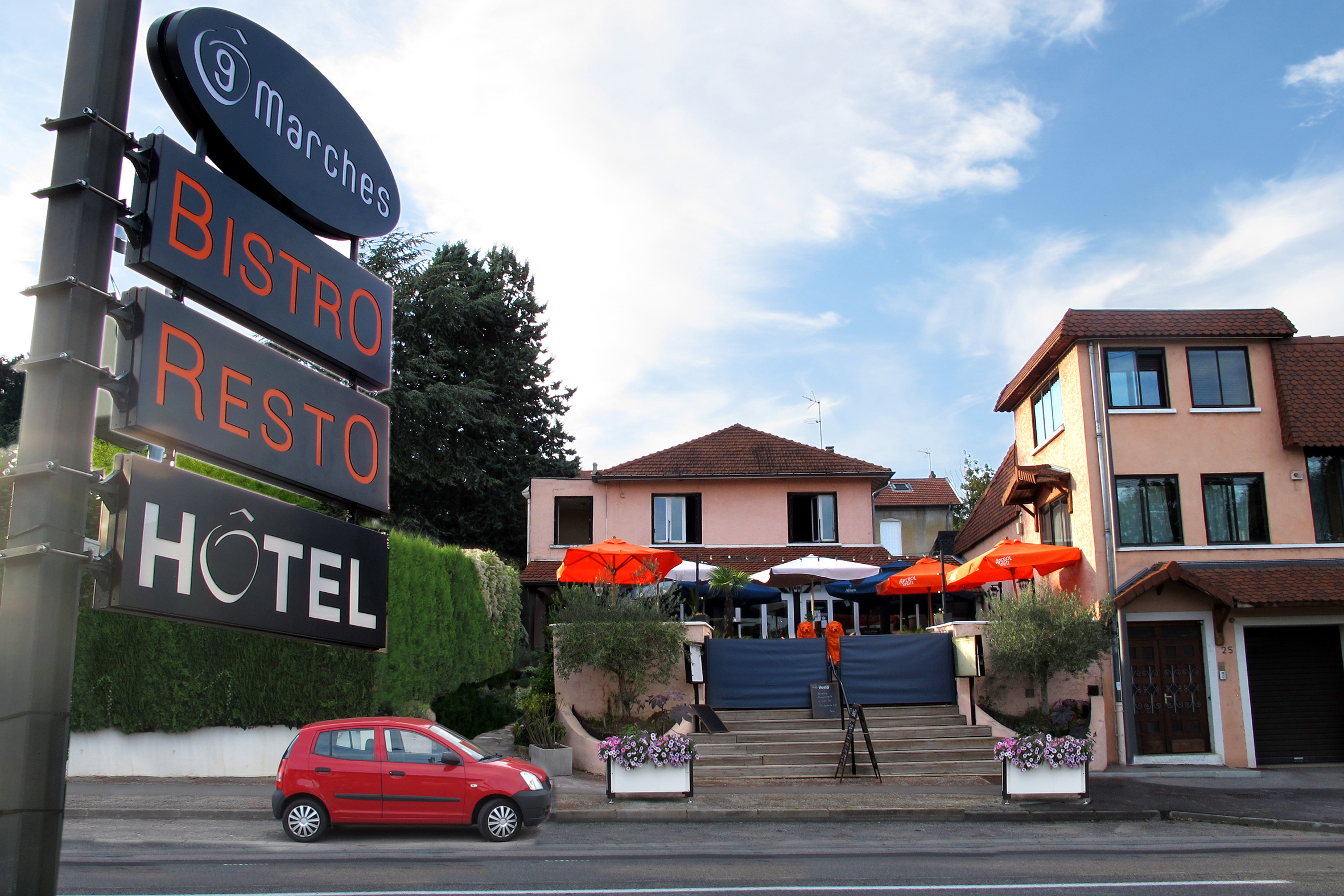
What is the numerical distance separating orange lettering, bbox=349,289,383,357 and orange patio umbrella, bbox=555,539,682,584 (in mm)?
15456

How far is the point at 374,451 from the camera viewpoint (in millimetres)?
4816

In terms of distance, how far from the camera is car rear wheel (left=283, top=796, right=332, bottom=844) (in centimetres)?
1255

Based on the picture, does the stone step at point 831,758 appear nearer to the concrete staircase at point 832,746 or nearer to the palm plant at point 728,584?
the concrete staircase at point 832,746

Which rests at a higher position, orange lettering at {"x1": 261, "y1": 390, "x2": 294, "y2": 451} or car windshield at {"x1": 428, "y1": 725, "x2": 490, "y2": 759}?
orange lettering at {"x1": 261, "y1": 390, "x2": 294, "y2": 451}

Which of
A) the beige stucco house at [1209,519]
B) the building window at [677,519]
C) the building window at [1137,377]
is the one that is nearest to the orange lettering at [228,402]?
the beige stucco house at [1209,519]

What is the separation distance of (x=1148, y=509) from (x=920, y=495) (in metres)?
27.1

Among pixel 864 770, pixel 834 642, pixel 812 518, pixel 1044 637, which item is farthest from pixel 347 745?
pixel 812 518

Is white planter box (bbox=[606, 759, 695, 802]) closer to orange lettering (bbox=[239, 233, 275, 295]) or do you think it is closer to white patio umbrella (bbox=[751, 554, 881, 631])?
white patio umbrella (bbox=[751, 554, 881, 631])

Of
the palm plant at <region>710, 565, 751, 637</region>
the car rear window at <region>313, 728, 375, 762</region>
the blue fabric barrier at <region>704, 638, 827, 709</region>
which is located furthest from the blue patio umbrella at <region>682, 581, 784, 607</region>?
the car rear window at <region>313, 728, 375, 762</region>

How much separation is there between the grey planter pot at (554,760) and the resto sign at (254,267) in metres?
13.9

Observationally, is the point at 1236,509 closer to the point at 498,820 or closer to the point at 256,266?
the point at 498,820

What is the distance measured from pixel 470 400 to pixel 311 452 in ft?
112

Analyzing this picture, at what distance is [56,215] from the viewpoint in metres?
3.39

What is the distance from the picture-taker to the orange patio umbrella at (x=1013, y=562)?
21.3 meters
